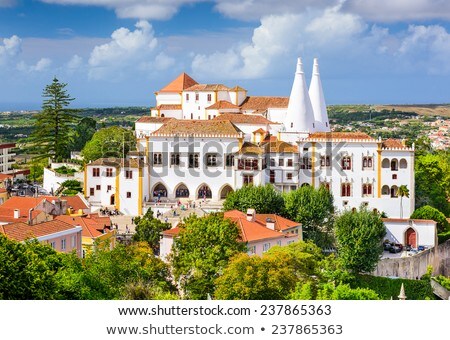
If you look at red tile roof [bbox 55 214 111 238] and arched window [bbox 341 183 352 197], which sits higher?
arched window [bbox 341 183 352 197]

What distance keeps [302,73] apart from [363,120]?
164 ft

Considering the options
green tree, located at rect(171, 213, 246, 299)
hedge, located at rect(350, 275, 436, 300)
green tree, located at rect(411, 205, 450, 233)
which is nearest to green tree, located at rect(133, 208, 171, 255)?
green tree, located at rect(171, 213, 246, 299)

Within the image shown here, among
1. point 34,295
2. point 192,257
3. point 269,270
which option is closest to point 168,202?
point 192,257

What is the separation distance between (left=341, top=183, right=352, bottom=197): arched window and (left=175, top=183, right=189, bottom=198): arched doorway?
5149mm

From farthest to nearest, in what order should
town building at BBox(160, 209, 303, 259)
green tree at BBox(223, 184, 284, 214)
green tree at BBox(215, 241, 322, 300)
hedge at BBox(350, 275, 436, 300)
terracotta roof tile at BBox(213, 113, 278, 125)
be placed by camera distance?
terracotta roof tile at BBox(213, 113, 278, 125), green tree at BBox(223, 184, 284, 214), town building at BBox(160, 209, 303, 259), hedge at BBox(350, 275, 436, 300), green tree at BBox(215, 241, 322, 300)

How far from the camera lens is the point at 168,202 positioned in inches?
1034

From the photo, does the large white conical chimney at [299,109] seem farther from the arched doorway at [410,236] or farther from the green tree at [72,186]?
the green tree at [72,186]

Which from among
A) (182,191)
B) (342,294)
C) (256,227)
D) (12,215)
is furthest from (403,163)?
(342,294)

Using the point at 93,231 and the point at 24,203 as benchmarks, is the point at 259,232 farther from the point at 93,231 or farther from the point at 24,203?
the point at 24,203

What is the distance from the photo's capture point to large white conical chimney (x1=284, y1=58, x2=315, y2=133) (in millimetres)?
27625

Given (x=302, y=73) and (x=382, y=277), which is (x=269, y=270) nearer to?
(x=382, y=277)

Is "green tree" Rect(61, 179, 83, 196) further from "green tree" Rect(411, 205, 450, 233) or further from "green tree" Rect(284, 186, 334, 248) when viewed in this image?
"green tree" Rect(411, 205, 450, 233)

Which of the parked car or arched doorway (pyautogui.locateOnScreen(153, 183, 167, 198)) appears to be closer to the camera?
the parked car

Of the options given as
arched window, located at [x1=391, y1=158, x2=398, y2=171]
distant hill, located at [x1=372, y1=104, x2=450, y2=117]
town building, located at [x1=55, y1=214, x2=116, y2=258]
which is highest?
distant hill, located at [x1=372, y1=104, x2=450, y2=117]
